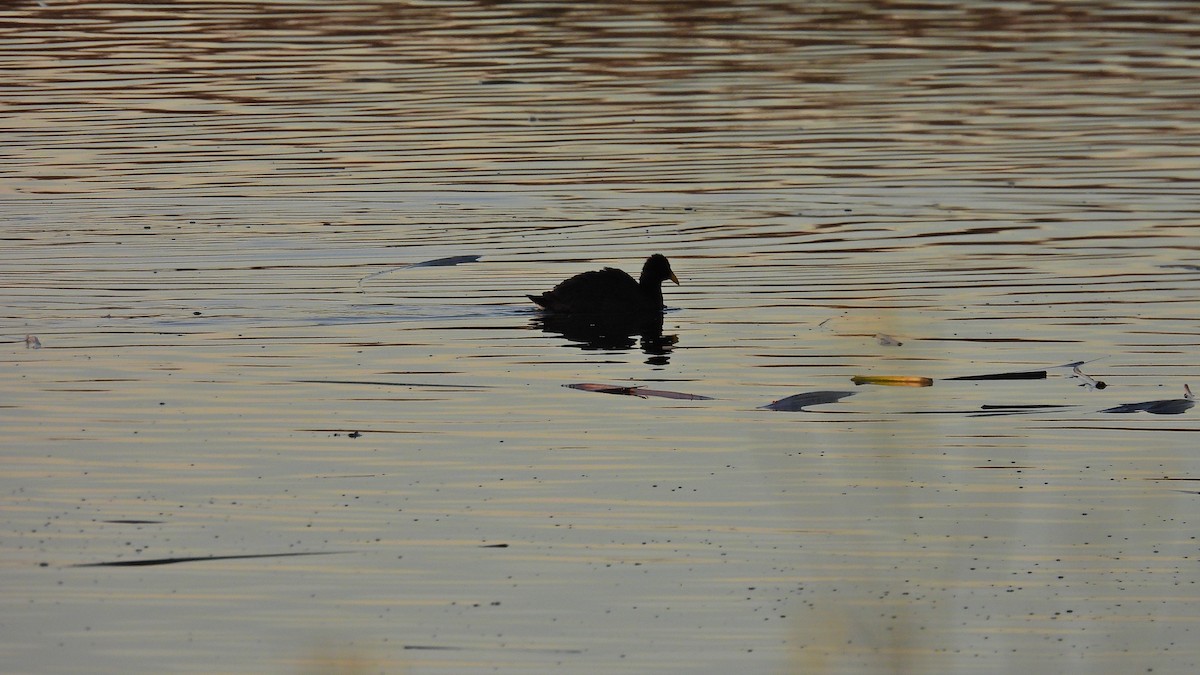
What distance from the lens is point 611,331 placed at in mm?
16516

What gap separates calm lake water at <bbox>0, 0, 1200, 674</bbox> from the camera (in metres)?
9.02

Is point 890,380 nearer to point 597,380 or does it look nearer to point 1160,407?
point 1160,407

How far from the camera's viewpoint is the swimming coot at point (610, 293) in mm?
16453

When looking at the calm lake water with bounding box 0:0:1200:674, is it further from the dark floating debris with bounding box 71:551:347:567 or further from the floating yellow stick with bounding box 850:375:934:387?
the floating yellow stick with bounding box 850:375:934:387

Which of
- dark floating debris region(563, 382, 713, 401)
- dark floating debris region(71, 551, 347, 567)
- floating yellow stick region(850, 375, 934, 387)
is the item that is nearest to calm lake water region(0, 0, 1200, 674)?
dark floating debris region(71, 551, 347, 567)

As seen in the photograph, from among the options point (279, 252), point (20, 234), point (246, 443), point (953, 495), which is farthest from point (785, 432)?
point (20, 234)

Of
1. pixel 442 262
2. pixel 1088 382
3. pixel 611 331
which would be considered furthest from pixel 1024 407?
pixel 442 262

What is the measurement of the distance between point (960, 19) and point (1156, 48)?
5.79m

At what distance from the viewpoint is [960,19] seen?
40312 millimetres

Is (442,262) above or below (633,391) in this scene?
above

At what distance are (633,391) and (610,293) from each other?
3133mm

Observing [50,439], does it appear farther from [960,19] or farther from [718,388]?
[960,19]

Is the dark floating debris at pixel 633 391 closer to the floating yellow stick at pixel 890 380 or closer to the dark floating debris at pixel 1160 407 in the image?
the floating yellow stick at pixel 890 380

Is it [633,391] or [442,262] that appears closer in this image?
[633,391]
